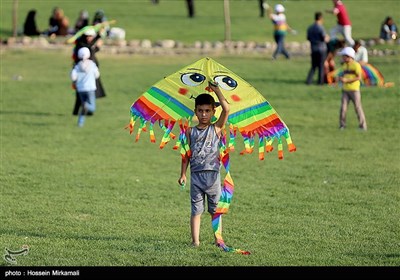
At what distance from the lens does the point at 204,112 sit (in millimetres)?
10148

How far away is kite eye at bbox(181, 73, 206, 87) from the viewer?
10594 millimetres

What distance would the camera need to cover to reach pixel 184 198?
47.0ft

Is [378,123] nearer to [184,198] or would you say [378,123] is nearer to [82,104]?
[82,104]

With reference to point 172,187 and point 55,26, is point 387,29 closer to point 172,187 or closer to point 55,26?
point 55,26

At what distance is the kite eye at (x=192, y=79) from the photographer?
10594 mm

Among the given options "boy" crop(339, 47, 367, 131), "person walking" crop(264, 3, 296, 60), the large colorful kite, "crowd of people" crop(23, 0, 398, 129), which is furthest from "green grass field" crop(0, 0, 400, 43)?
the large colorful kite

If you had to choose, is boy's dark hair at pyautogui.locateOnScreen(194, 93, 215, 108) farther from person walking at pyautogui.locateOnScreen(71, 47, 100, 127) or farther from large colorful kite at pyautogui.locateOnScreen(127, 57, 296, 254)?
person walking at pyautogui.locateOnScreen(71, 47, 100, 127)

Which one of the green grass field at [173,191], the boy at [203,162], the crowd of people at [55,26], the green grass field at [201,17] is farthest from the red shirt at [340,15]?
the boy at [203,162]

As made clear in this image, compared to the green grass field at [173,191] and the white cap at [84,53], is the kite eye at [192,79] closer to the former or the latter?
the green grass field at [173,191]

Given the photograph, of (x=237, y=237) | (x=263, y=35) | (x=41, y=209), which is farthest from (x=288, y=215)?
(x=263, y=35)

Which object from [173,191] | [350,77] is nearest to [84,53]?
[350,77]

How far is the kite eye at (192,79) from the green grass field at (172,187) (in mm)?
1688

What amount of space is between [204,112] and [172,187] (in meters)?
5.28
